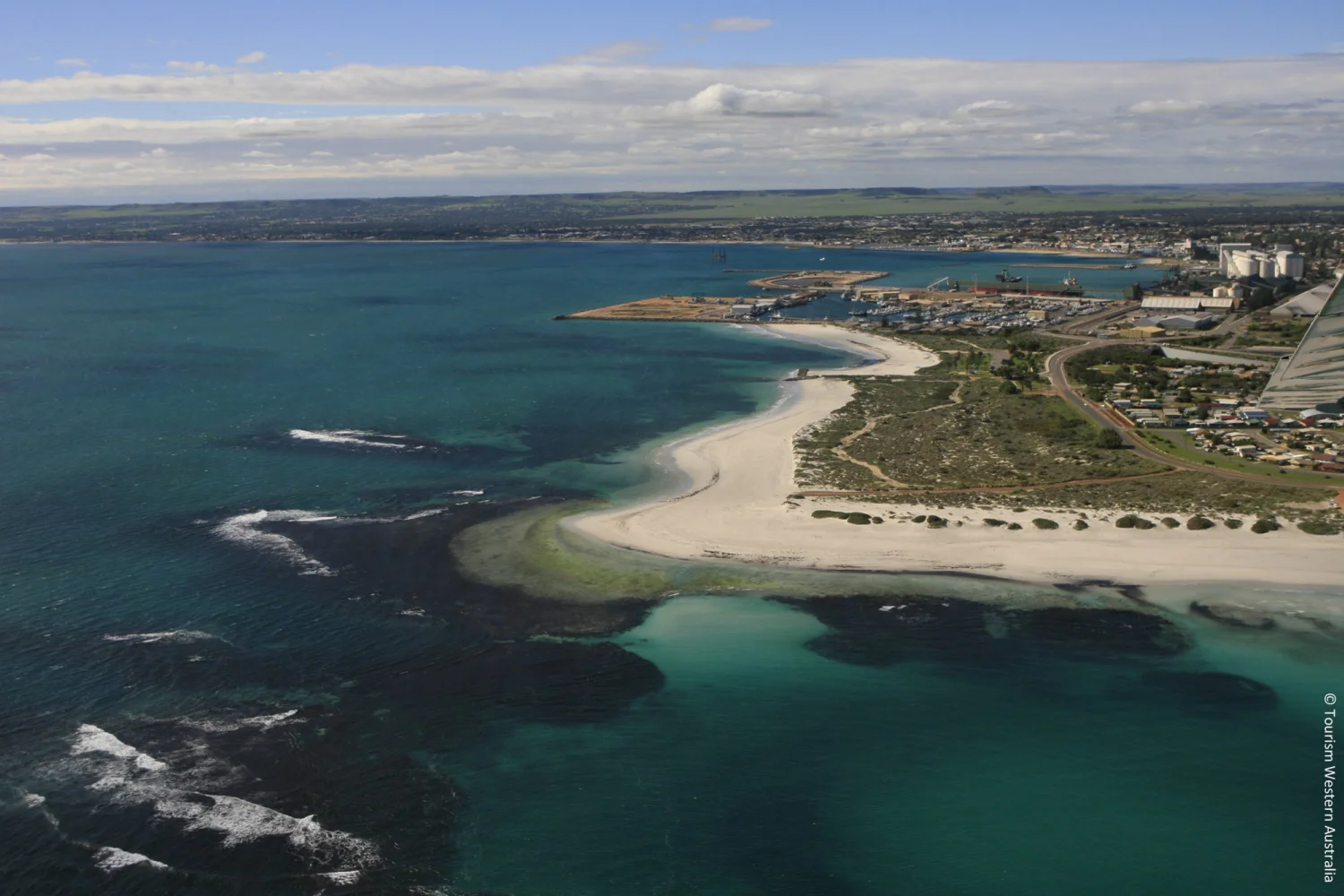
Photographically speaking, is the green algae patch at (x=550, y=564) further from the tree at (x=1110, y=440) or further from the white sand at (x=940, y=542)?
the tree at (x=1110, y=440)

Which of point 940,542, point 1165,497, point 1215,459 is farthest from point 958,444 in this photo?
point 940,542

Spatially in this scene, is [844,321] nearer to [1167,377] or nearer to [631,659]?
[1167,377]

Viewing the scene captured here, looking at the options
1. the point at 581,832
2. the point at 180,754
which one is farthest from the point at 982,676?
the point at 180,754

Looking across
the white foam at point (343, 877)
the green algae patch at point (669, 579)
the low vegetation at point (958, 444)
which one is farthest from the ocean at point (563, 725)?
the low vegetation at point (958, 444)

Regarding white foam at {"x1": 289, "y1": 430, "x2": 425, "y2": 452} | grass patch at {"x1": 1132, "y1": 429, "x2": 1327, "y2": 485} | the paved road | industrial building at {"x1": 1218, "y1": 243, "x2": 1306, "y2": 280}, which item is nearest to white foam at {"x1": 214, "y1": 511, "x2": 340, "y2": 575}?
white foam at {"x1": 289, "y1": 430, "x2": 425, "y2": 452}

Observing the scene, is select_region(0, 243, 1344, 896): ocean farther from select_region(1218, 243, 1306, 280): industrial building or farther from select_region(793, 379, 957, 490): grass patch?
select_region(1218, 243, 1306, 280): industrial building

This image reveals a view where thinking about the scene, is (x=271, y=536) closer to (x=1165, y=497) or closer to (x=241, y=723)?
(x=241, y=723)
